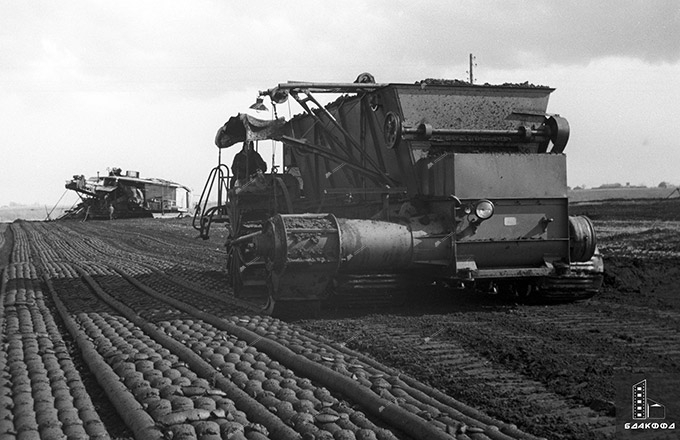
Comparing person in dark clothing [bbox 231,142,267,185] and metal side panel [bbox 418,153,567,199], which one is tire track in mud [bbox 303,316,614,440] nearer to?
metal side panel [bbox 418,153,567,199]

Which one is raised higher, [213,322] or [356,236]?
[356,236]

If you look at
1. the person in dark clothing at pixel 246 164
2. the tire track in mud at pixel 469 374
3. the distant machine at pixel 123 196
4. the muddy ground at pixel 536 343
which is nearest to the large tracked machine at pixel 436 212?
the muddy ground at pixel 536 343

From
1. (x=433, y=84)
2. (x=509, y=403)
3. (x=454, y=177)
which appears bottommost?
(x=509, y=403)

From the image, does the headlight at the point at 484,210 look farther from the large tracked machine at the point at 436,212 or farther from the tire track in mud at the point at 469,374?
the tire track in mud at the point at 469,374

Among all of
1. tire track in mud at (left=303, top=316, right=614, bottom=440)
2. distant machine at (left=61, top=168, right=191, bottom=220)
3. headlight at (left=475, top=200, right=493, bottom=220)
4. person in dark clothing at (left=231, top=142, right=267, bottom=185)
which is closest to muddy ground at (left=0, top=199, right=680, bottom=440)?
tire track in mud at (left=303, top=316, right=614, bottom=440)

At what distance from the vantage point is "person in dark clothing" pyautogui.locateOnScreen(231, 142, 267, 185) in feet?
43.9

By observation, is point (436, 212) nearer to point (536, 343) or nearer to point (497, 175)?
point (497, 175)

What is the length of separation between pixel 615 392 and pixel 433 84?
17.5 feet

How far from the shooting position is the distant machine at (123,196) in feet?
160

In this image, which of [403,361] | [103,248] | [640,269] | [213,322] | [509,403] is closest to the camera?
[509,403]

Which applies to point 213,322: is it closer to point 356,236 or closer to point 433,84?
point 356,236

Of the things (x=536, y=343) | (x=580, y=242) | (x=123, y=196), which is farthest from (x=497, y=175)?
(x=123, y=196)

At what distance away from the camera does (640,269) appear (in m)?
12.7

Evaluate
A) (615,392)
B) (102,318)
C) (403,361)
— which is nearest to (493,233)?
(403,361)
